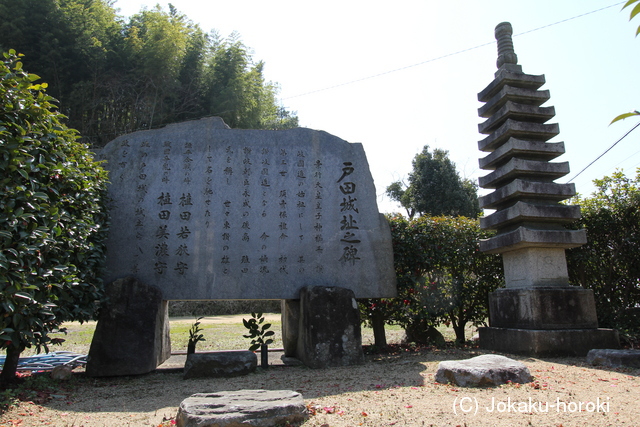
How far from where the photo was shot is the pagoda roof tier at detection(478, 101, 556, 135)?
6230mm

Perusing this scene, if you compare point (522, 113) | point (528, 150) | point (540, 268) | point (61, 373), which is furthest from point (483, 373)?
point (61, 373)

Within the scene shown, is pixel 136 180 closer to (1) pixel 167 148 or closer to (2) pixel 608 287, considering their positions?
(1) pixel 167 148

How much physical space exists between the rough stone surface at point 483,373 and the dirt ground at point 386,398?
0.09 m

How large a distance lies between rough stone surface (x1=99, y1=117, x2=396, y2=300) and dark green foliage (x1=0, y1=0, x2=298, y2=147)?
8.05 metres

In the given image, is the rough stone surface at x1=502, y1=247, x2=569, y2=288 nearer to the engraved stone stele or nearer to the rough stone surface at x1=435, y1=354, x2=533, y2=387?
the engraved stone stele

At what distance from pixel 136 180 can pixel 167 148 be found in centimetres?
63

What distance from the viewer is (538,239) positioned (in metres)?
5.56

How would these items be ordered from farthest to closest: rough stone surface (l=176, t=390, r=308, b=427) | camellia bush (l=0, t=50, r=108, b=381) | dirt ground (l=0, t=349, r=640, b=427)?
camellia bush (l=0, t=50, r=108, b=381), dirt ground (l=0, t=349, r=640, b=427), rough stone surface (l=176, t=390, r=308, b=427)

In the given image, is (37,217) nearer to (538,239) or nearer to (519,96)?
(538,239)

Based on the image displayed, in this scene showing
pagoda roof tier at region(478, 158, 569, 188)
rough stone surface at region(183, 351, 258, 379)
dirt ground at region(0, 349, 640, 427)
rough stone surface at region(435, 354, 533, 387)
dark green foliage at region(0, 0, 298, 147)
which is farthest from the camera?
dark green foliage at region(0, 0, 298, 147)

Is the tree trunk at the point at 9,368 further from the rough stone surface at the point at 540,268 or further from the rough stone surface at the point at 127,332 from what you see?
the rough stone surface at the point at 540,268

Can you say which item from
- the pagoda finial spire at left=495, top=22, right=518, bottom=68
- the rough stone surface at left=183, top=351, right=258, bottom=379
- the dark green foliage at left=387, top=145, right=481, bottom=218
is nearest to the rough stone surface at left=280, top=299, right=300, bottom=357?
the rough stone surface at left=183, top=351, right=258, bottom=379

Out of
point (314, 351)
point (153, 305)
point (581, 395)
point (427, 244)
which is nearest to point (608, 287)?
point (427, 244)

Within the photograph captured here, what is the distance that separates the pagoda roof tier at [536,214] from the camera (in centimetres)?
569
